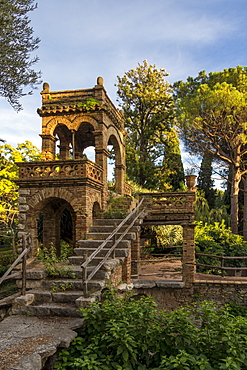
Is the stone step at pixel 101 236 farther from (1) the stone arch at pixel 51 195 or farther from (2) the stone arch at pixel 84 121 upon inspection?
(2) the stone arch at pixel 84 121

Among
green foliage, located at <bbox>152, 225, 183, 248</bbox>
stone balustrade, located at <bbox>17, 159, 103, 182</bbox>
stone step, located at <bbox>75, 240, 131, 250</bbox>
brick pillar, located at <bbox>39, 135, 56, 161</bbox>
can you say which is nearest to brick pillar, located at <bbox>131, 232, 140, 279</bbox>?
stone step, located at <bbox>75, 240, 131, 250</bbox>

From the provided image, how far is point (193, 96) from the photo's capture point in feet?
60.3

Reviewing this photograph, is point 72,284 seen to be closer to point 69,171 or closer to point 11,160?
point 69,171

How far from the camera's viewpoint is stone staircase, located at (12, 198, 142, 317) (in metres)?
6.38

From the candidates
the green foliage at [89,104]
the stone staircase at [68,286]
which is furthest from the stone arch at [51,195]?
the green foliage at [89,104]

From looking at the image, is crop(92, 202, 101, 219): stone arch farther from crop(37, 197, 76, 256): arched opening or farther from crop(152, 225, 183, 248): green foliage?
crop(152, 225, 183, 248): green foliage

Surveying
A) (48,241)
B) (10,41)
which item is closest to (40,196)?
(48,241)

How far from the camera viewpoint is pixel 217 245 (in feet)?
52.7

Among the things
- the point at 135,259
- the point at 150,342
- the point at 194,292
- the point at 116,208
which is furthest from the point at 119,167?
the point at 150,342

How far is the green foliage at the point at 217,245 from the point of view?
15100 millimetres

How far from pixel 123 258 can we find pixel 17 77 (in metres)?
7.37

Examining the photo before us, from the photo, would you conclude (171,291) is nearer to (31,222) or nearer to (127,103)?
(31,222)

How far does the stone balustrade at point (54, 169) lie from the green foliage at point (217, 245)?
8.26 m

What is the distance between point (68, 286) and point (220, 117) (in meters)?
14.1
